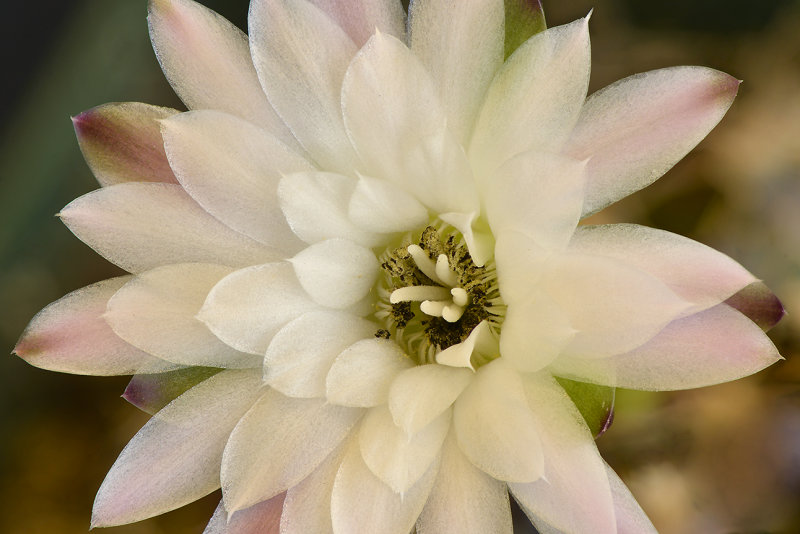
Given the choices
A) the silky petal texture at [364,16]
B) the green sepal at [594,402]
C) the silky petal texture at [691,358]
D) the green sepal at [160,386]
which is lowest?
the green sepal at [594,402]

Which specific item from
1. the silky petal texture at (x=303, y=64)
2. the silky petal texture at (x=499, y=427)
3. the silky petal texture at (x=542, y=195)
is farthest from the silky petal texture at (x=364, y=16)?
the silky petal texture at (x=499, y=427)

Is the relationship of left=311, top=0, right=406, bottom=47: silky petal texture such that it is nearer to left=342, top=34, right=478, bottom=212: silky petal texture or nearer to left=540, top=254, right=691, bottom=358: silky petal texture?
left=342, top=34, right=478, bottom=212: silky petal texture

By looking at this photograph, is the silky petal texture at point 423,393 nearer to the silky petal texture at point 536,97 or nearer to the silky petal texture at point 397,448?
the silky petal texture at point 397,448

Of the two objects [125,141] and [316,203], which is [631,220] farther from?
[125,141]

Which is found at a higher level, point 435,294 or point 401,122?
point 401,122

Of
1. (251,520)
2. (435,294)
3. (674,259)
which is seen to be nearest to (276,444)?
(251,520)

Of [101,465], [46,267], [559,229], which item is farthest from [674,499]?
[46,267]

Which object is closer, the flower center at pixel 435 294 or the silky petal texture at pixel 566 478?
the silky petal texture at pixel 566 478

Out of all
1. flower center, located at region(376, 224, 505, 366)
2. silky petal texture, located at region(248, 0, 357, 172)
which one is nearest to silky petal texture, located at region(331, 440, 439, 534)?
flower center, located at region(376, 224, 505, 366)
